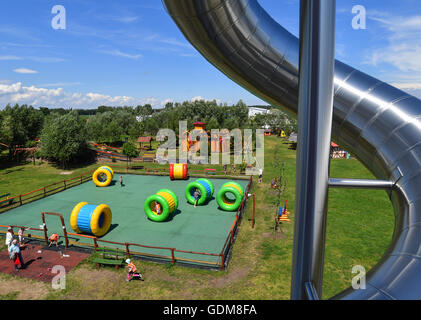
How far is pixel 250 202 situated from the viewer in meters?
19.6

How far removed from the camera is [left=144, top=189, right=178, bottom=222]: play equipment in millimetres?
15503

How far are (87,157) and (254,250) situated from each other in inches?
1247

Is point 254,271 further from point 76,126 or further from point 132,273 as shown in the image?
point 76,126

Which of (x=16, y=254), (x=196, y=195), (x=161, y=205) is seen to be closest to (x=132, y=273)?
(x=16, y=254)

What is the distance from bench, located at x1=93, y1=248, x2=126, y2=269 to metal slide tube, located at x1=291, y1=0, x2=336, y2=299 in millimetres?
10386

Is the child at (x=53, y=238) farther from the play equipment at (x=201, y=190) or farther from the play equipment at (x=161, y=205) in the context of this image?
the play equipment at (x=201, y=190)

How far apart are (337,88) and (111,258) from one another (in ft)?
38.8

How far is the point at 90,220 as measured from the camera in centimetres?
1367

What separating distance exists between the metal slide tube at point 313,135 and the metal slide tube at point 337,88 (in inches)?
34.3

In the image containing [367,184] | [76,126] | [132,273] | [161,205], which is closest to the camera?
[367,184]

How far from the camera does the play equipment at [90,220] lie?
13.7m

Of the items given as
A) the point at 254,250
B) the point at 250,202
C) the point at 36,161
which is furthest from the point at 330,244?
the point at 36,161

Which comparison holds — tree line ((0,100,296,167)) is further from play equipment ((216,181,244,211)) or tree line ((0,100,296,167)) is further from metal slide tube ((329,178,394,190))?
metal slide tube ((329,178,394,190))

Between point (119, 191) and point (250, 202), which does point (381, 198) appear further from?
point (119, 191)
